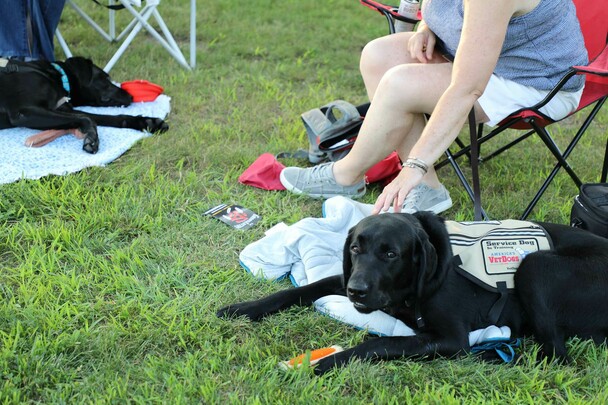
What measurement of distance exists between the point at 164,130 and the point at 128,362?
2.29 meters

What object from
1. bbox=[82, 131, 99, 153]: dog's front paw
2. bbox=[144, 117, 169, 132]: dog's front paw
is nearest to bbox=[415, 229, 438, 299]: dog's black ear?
bbox=[82, 131, 99, 153]: dog's front paw

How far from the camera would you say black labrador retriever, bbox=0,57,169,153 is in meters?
4.16

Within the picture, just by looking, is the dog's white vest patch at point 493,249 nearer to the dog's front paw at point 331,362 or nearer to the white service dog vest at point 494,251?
the white service dog vest at point 494,251

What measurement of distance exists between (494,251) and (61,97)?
3.10 m

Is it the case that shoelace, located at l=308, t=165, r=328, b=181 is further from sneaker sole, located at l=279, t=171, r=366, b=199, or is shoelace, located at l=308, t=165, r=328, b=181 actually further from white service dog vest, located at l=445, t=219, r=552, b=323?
white service dog vest, located at l=445, t=219, r=552, b=323

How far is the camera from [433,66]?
312cm

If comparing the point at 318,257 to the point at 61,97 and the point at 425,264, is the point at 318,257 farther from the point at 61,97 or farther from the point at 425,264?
the point at 61,97

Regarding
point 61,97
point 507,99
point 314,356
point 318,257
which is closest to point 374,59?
point 507,99

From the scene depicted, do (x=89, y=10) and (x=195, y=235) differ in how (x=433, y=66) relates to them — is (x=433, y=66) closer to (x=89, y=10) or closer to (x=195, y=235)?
(x=195, y=235)

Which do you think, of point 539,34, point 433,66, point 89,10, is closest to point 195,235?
point 433,66

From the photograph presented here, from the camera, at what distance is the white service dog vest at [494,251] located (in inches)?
95.4

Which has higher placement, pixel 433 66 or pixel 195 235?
pixel 433 66

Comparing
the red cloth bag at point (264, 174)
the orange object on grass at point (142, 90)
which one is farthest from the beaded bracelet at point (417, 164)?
the orange object on grass at point (142, 90)

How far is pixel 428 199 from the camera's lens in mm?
3365
